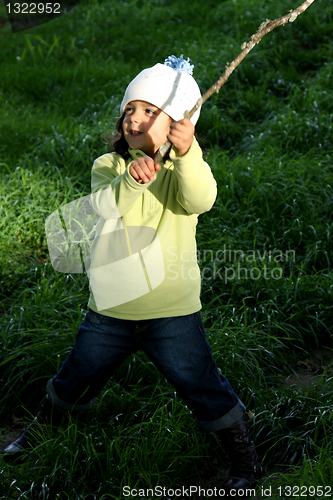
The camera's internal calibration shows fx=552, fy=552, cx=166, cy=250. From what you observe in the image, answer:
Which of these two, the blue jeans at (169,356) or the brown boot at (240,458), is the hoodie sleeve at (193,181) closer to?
the blue jeans at (169,356)

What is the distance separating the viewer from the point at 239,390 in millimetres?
2500

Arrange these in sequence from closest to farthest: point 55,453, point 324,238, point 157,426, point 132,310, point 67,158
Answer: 1. point 132,310
2. point 55,453
3. point 157,426
4. point 324,238
5. point 67,158

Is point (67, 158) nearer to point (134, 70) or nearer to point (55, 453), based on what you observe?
point (134, 70)

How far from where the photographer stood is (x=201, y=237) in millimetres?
3525

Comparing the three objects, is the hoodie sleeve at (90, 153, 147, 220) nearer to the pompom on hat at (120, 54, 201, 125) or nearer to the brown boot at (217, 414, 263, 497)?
the pompom on hat at (120, 54, 201, 125)

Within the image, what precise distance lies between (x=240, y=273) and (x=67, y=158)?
1.85m

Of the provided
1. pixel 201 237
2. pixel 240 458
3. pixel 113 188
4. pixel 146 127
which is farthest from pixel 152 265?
pixel 201 237

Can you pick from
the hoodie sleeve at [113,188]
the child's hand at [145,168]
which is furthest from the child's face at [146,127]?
the child's hand at [145,168]

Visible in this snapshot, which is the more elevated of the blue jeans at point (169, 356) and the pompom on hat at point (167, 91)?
the pompom on hat at point (167, 91)

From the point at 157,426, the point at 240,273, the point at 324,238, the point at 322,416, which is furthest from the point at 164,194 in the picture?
the point at 324,238

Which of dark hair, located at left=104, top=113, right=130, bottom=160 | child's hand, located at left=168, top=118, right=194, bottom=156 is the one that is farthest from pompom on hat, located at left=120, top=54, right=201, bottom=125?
child's hand, located at left=168, top=118, right=194, bottom=156

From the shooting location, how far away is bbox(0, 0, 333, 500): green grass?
84.0 inches

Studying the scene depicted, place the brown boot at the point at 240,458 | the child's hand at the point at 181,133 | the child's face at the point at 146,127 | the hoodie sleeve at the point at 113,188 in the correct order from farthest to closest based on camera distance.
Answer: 1. the brown boot at the point at 240,458
2. the child's face at the point at 146,127
3. the hoodie sleeve at the point at 113,188
4. the child's hand at the point at 181,133

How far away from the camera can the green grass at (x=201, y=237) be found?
2133mm
